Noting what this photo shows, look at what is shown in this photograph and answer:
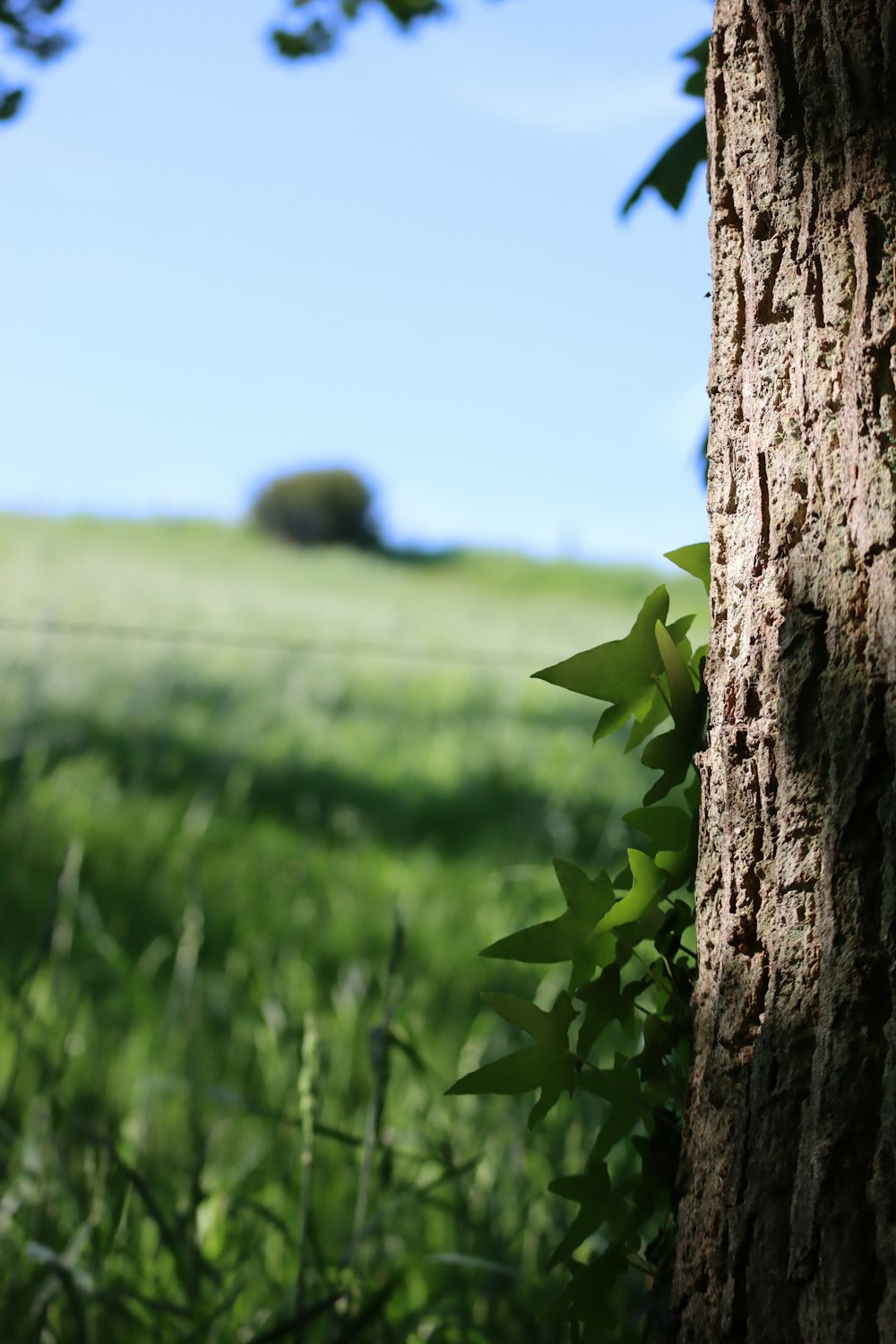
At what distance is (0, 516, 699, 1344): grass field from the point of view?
1.35m

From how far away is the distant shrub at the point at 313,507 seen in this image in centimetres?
1867

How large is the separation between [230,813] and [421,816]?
0.85 m

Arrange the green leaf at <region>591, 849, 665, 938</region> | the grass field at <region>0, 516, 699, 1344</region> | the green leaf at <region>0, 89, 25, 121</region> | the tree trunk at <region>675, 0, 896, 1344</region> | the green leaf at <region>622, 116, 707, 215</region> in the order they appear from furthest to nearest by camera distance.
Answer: the green leaf at <region>0, 89, 25, 121</region>
the grass field at <region>0, 516, 699, 1344</region>
the green leaf at <region>622, 116, 707, 215</region>
the green leaf at <region>591, 849, 665, 938</region>
the tree trunk at <region>675, 0, 896, 1344</region>

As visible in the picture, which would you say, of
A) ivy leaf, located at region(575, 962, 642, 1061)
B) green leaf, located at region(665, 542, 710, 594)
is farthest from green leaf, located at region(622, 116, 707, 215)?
ivy leaf, located at region(575, 962, 642, 1061)

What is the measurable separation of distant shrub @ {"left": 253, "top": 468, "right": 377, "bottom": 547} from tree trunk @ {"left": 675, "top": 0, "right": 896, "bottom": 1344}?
17.9m

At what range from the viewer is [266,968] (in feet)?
9.04

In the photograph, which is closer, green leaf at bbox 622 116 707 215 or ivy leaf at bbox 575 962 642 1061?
ivy leaf at bbox 575 962 642 1061

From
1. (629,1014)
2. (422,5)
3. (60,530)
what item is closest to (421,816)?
(422,5)

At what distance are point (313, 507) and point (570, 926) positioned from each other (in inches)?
716

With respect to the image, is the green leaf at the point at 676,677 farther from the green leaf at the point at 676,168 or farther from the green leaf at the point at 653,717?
the green leaf at the point at 676,168

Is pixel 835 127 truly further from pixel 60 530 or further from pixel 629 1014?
pixel 60 530

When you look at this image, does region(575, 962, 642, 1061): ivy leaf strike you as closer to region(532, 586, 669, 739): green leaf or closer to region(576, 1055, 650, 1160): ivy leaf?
region(576, 1055, 650, 1160): ivy leaf

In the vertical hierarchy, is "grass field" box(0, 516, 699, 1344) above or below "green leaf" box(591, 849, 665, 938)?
below

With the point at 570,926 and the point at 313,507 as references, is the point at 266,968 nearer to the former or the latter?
the point at 570,926
